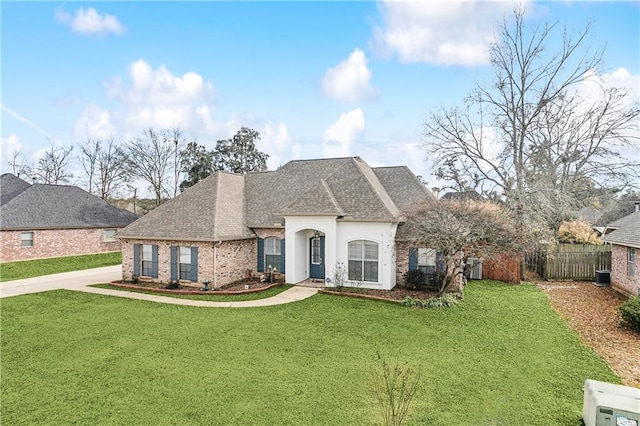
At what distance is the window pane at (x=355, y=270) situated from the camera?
1631 centimetres

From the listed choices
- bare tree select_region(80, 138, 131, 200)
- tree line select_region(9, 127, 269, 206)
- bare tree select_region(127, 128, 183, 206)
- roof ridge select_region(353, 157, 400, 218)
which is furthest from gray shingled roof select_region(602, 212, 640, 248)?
bare tree select_region(80, 138, 131, 200)

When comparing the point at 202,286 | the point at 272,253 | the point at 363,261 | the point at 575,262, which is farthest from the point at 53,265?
the point at 575,262

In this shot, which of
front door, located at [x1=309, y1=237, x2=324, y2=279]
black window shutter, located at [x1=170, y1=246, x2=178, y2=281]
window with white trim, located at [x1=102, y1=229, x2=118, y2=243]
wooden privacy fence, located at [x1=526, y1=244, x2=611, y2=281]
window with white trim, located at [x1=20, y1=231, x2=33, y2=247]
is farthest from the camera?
window with white trim, located at [x1=102, y1=229, x2=118, y2=243]

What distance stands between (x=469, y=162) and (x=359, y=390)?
65.7ft

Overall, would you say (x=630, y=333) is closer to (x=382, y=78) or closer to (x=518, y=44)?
(x=382, y=78)

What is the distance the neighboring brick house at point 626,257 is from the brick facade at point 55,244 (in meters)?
36.7

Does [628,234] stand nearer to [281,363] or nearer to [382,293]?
[382,293]

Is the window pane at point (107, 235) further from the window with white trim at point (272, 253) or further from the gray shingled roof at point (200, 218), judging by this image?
the window with white trim at point (272, 253)

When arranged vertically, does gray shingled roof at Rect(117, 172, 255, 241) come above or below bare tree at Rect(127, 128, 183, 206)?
below

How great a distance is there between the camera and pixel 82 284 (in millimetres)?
17766

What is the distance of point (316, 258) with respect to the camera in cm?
1847

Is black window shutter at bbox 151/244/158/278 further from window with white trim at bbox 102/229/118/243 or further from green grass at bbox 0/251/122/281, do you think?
window with white trim at bbox 102/229/118/243

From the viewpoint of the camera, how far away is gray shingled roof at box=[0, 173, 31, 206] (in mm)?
27547

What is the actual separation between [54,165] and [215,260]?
149ft
